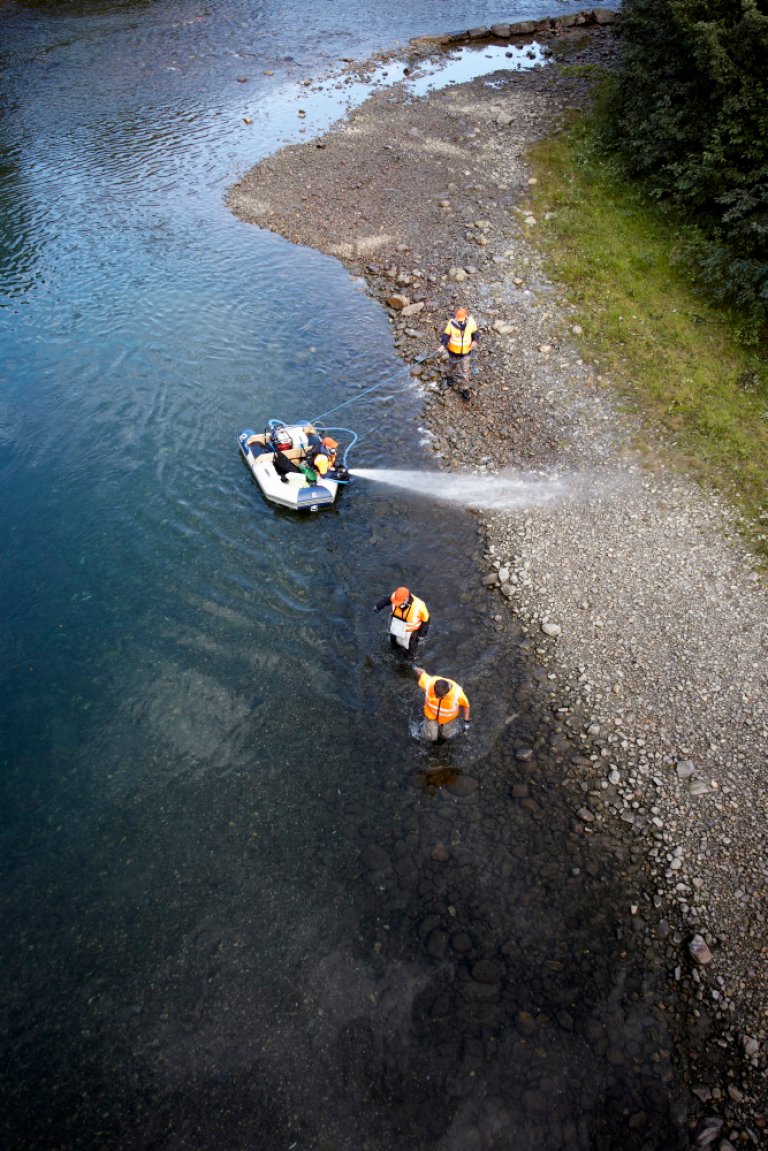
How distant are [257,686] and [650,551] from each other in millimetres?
10505

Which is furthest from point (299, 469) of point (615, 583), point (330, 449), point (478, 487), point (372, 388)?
point (615, 583)

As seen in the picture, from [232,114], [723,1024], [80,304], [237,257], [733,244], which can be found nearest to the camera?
[723,1024]

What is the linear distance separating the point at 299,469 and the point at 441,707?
8.89 metres

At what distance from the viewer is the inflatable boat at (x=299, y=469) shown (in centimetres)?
Result: 1977

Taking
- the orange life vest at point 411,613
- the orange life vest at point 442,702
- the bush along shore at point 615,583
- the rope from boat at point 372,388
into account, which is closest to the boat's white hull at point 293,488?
the rope from boat at point 372,388

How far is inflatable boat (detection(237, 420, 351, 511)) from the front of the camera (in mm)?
19766

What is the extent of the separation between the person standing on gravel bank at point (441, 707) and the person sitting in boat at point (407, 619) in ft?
2.76

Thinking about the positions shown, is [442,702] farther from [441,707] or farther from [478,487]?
[478,487]

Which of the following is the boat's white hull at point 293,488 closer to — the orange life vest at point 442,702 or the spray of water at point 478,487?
the spray of water at point 478,487

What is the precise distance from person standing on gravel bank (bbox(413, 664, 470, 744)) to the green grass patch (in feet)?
30.5

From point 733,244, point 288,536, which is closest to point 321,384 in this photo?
point 288,536

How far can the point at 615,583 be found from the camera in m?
17.4

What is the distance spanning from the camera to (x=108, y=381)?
82.8ft

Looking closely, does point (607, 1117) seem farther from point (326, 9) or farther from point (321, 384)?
point (326, 9)
